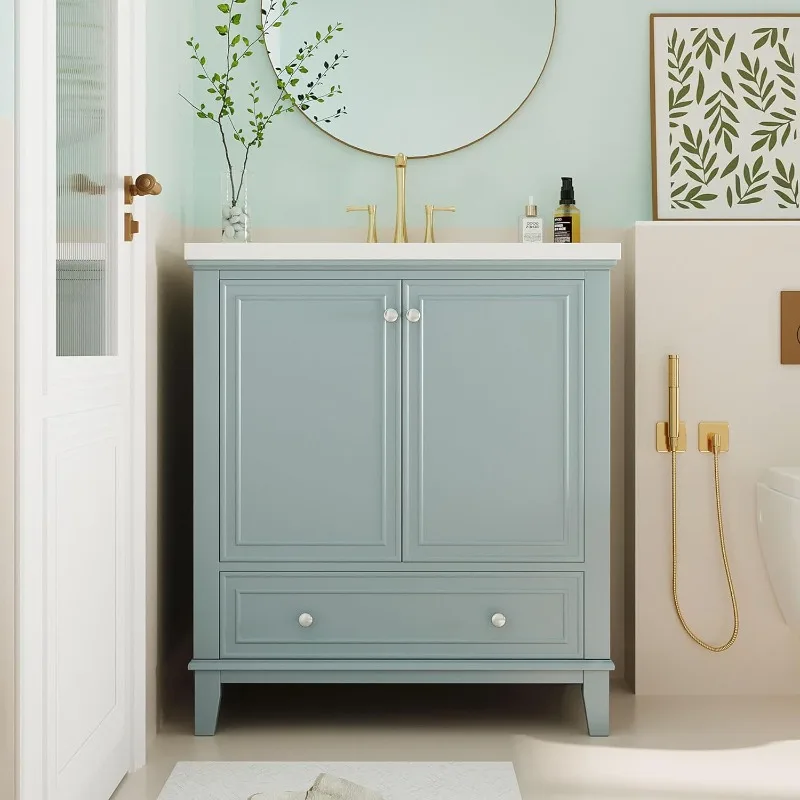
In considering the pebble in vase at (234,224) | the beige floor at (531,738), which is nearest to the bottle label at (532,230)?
the pebble in vase at (234,224)

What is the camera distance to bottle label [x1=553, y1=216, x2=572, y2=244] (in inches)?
91.1

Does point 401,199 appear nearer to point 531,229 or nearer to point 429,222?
point 429,222

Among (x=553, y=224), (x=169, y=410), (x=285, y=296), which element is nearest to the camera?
(x=285, y=296)

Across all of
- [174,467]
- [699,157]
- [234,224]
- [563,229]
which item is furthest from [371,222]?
[699,157]

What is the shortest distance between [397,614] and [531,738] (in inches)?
16.5

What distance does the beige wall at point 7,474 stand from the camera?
4.07ft

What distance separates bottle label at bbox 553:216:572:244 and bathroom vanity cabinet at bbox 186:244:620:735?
0.33 metres

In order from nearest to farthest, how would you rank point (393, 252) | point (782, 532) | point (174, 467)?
point (393, 252) → point (782, 532) → point (174, 467)

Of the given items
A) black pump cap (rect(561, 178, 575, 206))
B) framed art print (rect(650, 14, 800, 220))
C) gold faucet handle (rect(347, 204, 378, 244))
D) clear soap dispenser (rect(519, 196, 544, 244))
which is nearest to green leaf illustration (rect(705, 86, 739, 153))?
framed art print (rect(650, 14, 800, 220))

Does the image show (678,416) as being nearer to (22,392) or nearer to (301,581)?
(301,581)

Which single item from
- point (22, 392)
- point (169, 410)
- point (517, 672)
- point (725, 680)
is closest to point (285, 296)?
point (169, 410)

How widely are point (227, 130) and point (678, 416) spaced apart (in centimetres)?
143

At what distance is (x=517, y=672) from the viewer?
2021mm

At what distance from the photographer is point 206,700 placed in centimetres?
204
